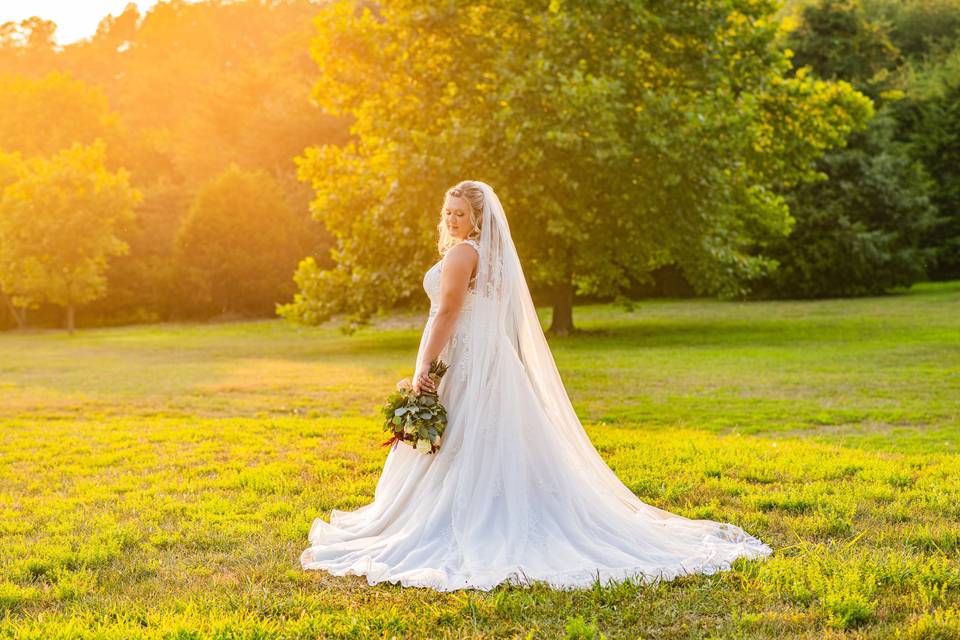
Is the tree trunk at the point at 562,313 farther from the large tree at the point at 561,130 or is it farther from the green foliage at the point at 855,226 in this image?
the green foliage at the point at 855,226

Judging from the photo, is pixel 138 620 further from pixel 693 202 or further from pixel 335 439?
pixel 693 202

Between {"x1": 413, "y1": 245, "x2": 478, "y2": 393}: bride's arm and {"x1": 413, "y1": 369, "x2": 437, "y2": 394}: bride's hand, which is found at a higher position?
{"x1": 413, "y1": 245, "x2": 478, "y2": 393}: bride's arm

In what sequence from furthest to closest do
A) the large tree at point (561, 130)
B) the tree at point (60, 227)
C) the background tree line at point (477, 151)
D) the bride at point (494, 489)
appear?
the tree at point (60, 227) < the background tree line at point (477, 151) < the large tree at point (561, 130) < the bride at point (494, 489)

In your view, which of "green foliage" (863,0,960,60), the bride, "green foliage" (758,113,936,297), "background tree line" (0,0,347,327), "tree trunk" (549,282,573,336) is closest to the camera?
the bride

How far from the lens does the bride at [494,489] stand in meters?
5.08

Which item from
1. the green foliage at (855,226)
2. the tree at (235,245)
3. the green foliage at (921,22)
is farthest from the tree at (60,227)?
the green foliage at (921,22)

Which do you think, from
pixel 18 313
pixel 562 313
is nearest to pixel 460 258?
pixel 562 313

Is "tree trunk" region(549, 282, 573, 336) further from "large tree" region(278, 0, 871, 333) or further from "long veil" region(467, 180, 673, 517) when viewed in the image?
"long veil" region(467, 180, 673, 517)

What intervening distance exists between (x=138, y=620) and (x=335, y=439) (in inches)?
211

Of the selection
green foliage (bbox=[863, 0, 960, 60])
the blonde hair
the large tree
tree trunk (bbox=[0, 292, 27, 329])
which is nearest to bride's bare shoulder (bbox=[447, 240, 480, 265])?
the blonde hair

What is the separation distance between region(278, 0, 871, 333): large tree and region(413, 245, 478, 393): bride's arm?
502 inches

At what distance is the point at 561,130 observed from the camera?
1864cm

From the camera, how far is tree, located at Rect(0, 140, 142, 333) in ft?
109

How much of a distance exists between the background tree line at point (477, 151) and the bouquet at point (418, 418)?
13132 millimetres
